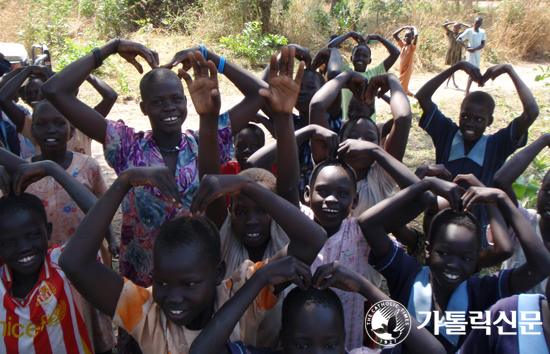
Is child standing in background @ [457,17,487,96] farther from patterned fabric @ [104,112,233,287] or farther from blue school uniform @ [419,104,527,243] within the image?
patterned fabric @ [104,112,233,287]

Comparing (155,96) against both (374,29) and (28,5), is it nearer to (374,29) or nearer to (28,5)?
(28,5)

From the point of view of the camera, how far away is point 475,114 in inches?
115

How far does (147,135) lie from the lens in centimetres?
210

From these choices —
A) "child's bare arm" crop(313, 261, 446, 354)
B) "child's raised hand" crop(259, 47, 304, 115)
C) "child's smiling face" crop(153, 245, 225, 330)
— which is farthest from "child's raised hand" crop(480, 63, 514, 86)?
"child's smiling face" crop(153, 245, 225, 330)

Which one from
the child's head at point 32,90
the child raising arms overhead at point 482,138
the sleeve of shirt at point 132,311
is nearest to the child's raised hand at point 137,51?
the sleeve of shirt at point 132,311

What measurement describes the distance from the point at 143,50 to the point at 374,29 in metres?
12.2

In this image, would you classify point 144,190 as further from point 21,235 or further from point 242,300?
point 242,300

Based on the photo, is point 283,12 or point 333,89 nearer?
point 333,89

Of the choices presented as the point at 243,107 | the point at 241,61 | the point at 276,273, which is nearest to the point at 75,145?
the point at 243,107

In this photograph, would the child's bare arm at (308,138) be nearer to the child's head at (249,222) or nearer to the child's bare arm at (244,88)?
the child's bare arm at (244,88)

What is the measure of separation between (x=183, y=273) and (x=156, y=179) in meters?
0.35

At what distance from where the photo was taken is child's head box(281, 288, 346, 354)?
1503mm

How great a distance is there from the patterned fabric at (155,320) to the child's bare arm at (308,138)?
3.22 ft

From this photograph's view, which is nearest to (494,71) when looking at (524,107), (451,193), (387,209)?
(524,107)
